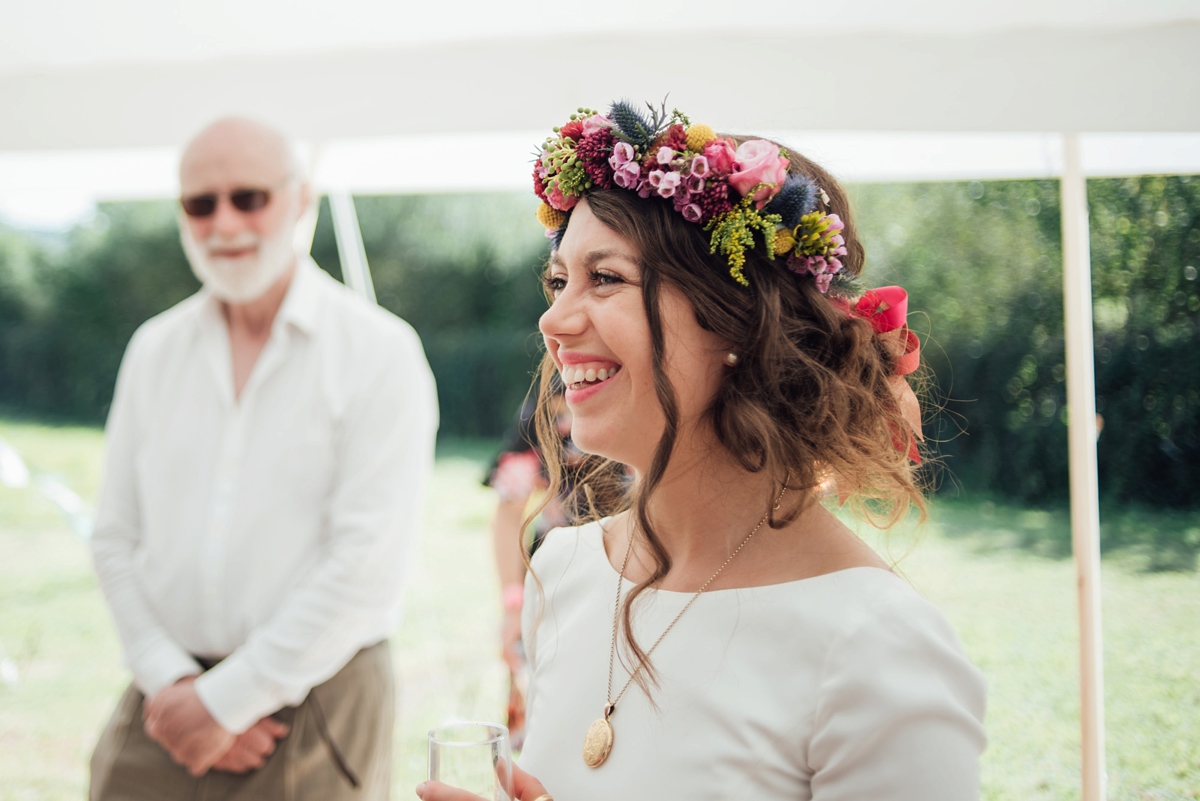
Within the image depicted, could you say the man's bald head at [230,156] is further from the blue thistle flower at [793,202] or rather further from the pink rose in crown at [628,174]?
the blue thistle flower at [793,202]

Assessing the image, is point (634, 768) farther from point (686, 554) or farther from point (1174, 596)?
point (1174, 596)

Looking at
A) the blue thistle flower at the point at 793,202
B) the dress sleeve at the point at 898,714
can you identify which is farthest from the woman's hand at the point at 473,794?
the blue thistle flower at the point at 793,202

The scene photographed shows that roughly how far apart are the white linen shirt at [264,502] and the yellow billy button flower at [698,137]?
1488 mm

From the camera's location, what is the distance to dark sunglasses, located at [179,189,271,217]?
2941mm

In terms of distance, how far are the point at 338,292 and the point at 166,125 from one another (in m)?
0.79

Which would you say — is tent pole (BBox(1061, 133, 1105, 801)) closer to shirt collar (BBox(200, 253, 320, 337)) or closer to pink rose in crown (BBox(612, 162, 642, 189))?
pink rose in crown (BBox(612, 162, 642, 189))

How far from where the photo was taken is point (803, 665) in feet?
4.19

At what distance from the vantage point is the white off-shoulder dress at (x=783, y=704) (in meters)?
1.15

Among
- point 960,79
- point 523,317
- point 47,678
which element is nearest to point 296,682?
point 960,79

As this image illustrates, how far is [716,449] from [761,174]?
489mm

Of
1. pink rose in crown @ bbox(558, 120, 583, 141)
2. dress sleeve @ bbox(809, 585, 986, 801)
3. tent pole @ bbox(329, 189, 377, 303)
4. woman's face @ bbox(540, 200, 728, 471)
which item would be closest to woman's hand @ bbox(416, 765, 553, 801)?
dress sleeve @ bbox(809, 585, 986, 801)

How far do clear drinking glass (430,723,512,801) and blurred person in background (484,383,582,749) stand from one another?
1.61 metres

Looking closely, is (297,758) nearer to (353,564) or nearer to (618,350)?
(353,564)

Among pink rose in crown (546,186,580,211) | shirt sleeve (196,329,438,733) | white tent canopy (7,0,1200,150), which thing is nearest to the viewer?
pink rose in crown (546,186,580,211)
